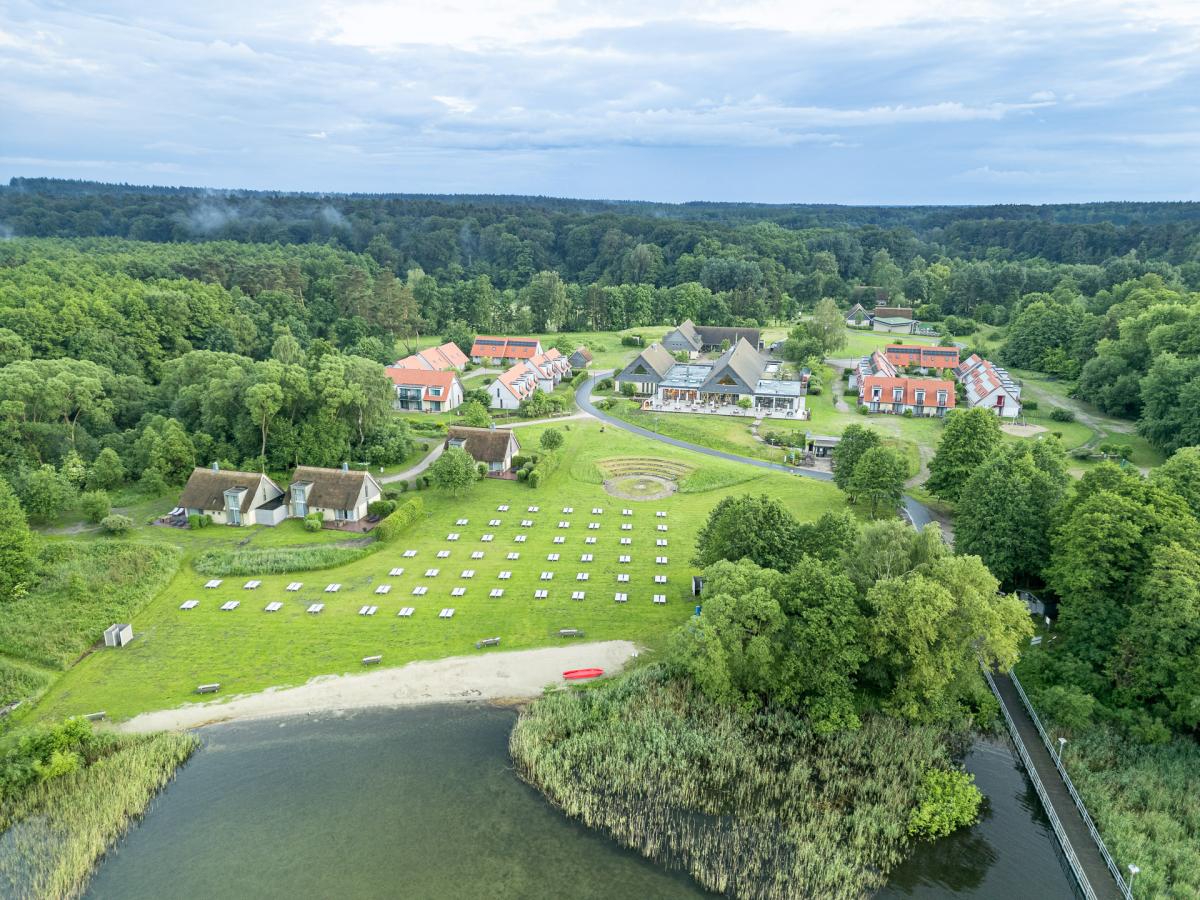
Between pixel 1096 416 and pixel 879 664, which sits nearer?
pixel 879 664

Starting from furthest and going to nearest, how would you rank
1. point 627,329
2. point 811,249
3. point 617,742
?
point 811,249
point 627,329
point 617,742

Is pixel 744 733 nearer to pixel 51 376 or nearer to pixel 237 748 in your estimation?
pixel 237 748

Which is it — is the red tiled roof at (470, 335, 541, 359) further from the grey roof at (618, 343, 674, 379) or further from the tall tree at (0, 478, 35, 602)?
the tall tree at (0, 478, 35, 602)

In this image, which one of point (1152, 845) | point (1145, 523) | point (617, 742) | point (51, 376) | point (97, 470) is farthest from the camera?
point (51, 376)

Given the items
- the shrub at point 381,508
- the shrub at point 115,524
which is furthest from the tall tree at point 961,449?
the shrub at point 115,524

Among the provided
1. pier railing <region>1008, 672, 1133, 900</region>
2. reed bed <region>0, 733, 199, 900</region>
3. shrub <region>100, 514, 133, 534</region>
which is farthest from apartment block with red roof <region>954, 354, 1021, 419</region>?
shrub <region>100, 514, 133, 534</region>

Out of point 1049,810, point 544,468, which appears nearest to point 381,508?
point 544,468

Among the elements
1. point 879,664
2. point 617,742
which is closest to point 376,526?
point 617,742
